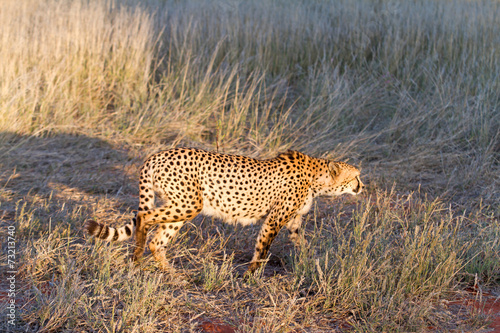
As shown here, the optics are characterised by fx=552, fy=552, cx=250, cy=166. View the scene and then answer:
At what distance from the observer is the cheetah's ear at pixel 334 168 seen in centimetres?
336

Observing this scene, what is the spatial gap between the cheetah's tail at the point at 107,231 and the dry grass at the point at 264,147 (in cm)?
7

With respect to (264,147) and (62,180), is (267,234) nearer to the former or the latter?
(264,147)

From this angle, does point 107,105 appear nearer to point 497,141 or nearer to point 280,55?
point 280,55

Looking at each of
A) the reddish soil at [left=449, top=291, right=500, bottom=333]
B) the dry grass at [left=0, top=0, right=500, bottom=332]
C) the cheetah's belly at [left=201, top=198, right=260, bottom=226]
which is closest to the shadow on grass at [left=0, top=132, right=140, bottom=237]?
the dry grass at [left=0, top=0, right=500, bottom=332]

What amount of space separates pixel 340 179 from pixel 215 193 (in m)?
0.83

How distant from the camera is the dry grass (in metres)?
2.58

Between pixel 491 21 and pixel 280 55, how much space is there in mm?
2598

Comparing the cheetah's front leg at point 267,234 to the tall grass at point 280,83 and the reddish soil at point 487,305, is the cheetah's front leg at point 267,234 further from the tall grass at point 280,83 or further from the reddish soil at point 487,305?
the tall grass at point 280,83

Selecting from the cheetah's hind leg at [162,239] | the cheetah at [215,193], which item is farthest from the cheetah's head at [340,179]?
the cheetah's hind leg at [162,239]

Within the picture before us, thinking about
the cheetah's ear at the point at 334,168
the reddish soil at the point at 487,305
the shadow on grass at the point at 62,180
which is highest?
the cheetah's ear at the point at 334,168

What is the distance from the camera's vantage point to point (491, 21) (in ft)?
22.0

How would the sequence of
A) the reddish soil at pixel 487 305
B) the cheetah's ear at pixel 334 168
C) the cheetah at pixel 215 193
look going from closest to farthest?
the reddish soil at pixel 487 305, the cheetah at pixel 215 193, the cheetah's ear at pixel 334 168

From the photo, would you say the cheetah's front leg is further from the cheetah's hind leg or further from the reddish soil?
the reddish soil

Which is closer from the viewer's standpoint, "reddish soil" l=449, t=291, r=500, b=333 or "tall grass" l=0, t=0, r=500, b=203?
"reddish soil" l=449, t=291, r=500, b=333
